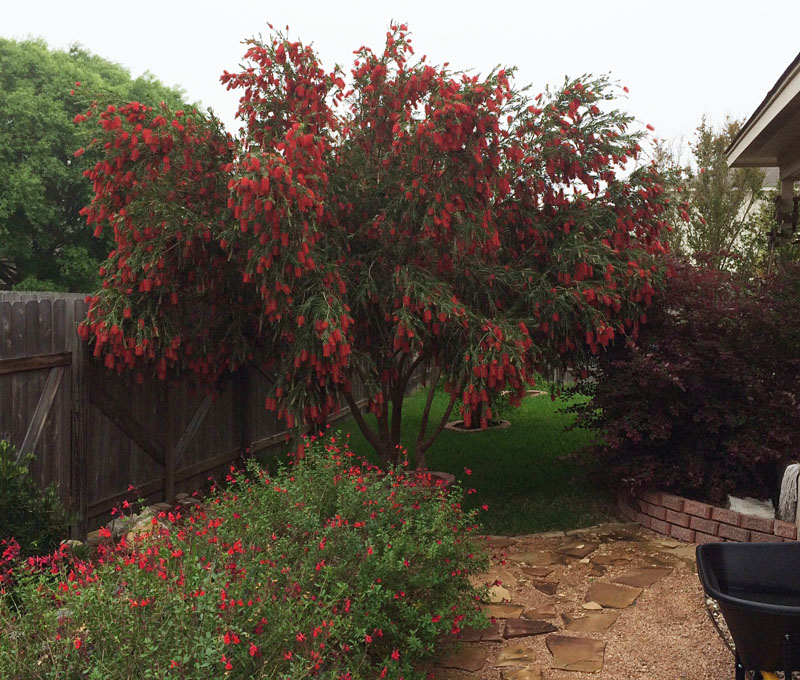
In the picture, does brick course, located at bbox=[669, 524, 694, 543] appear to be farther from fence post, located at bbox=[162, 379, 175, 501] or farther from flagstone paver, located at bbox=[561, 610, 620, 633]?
fence post, located at bbox=[162, 379, 175, 501]

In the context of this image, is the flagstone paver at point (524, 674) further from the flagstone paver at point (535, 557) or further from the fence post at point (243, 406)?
the fence post at point (243, 406)

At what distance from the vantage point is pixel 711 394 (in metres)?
6.11

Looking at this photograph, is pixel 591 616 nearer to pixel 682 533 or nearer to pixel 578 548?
pixel 578 548

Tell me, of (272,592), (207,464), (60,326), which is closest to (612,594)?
(272,592)

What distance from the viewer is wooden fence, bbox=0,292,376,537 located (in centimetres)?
501

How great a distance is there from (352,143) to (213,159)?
4.06ft

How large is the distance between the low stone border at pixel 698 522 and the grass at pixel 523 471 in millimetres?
415

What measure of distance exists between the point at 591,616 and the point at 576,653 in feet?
1.76

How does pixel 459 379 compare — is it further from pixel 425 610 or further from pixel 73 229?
pixel 73 229

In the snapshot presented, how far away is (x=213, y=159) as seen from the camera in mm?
5578

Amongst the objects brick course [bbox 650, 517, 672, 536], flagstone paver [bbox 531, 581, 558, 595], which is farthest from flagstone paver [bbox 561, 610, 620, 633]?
brick course [bbox 650, 517, 672, 536]

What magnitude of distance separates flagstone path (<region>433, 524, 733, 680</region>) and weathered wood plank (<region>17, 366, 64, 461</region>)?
321cm

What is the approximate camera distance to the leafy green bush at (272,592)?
2557mm

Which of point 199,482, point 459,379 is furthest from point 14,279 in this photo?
point 459,379
